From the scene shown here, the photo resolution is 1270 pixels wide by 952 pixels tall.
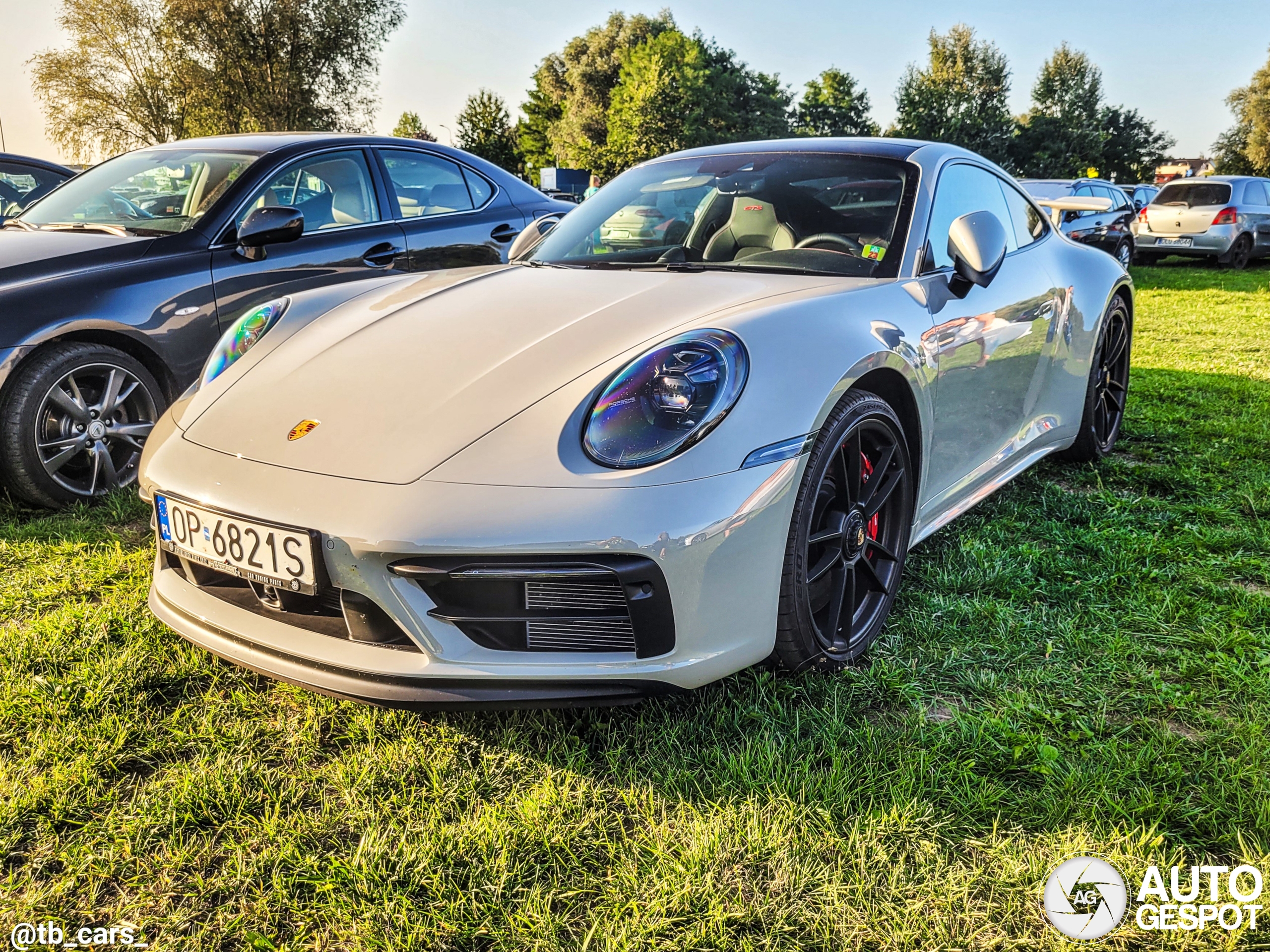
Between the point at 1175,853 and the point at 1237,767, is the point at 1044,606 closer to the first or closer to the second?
the point at 1237,767

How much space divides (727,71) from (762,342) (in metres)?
69.2

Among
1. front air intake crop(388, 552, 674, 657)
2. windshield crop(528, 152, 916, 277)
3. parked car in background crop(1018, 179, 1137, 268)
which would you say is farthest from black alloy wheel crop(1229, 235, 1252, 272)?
front air intake crop(388, 552, 674, 657)

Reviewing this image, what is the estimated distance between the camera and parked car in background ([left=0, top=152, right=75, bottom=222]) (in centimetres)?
578

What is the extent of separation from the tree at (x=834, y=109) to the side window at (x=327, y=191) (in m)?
65.3

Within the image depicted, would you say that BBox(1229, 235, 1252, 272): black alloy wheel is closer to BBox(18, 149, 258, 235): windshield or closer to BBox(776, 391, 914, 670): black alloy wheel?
BBox(776, 391, 914, 670): black alloy wheel

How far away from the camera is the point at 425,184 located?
15.7 feet

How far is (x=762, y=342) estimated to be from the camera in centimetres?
207

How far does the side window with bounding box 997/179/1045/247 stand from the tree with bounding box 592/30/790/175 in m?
51.9

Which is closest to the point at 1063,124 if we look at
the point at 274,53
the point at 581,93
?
the point at 581,93

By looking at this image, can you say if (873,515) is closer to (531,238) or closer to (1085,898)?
(1085,898)

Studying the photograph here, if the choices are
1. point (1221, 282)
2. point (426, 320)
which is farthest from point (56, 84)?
point (426, 320)

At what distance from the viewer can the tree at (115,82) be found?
28250 mm

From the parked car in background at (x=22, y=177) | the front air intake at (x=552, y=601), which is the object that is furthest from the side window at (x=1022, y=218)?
the parked car in background at (x=22, y=177)

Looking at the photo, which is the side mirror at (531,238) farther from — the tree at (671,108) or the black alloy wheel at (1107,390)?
the tree at (671,108)
